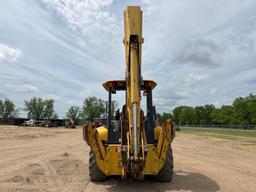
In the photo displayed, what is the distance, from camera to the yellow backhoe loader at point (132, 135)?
25.0ft

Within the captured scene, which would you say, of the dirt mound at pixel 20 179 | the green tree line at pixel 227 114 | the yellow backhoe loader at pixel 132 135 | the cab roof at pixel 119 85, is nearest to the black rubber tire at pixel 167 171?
the yellow backhoe loader at pixel 132 135

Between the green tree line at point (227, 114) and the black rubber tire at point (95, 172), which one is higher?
the green tree line at point (227, 114)

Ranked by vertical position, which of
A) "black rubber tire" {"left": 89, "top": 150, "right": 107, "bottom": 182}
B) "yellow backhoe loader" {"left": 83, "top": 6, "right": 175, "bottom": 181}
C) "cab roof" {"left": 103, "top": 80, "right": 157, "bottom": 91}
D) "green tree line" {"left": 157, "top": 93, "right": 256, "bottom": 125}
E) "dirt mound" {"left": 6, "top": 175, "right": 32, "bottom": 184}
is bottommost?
"dirt mound" {"left": 6, "top": 175, "right": 32, "bottom": 184}

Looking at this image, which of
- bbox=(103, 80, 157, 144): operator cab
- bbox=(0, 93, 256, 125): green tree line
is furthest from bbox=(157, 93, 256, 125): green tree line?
bbox=(103, 80, 157, 144): operator cab

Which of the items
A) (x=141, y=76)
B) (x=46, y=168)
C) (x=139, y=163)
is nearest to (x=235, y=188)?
(x=139, y=163)

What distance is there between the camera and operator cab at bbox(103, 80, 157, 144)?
8.99m

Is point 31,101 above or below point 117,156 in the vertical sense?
above

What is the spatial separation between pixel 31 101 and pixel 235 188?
13368cm

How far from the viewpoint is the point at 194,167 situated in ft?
41.9

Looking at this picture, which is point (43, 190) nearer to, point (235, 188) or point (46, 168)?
point (46, 168)

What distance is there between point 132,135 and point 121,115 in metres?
1.65

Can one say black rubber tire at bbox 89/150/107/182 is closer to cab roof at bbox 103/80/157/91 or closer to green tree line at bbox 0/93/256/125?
cab roof at bbox 103/80/157/91

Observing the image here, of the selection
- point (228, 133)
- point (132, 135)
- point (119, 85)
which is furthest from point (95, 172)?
point (228, 133)

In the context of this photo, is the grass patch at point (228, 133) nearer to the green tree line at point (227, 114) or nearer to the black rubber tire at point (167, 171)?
the green tree line at point (227, 114)
